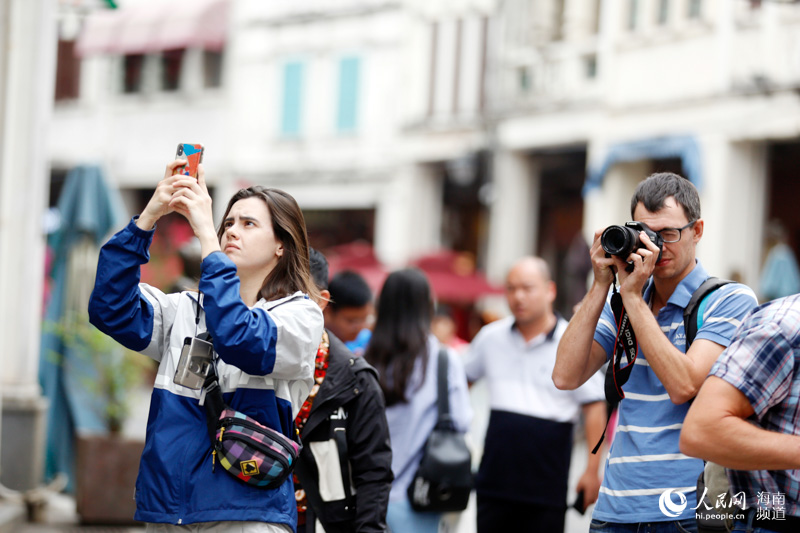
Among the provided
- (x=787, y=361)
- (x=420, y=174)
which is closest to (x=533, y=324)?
(x=787, y=361)

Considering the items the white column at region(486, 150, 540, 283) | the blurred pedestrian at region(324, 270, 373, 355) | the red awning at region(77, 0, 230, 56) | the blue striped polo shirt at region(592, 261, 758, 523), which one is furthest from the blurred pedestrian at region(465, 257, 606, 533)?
the red awning at region(77, 0, 230, 56)

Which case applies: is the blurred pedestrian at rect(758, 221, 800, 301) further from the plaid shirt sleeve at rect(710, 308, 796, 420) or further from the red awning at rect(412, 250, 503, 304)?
the plaid shirt sleeve at rect(710, 308, 796, 420)

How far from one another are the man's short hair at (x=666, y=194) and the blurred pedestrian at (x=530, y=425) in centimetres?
200

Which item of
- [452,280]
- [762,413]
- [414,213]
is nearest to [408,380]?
[762,413]

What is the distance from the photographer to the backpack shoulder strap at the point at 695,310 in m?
3.35

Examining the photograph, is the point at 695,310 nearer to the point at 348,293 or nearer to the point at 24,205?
the point at 348,293

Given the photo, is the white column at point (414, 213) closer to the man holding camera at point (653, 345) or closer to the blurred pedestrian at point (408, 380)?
the blurred pedestrian at point (408, 380)

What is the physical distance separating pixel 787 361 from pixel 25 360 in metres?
6.24

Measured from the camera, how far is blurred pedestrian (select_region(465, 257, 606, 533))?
5.34m

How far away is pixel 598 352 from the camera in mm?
3641

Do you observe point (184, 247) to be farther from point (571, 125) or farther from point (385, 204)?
point (385, 204)

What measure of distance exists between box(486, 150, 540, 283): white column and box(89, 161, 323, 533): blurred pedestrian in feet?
52.1

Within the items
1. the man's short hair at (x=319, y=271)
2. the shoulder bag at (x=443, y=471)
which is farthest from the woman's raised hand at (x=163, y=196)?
the shoulder bag at (x=443, y=471)

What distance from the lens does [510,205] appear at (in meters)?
19.2
